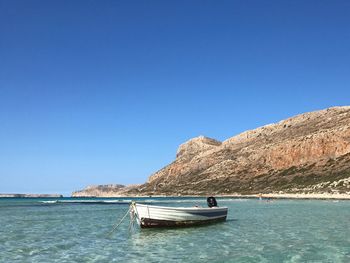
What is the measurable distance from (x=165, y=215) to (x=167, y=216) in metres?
0.27

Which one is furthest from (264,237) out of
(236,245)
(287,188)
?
(287,188)

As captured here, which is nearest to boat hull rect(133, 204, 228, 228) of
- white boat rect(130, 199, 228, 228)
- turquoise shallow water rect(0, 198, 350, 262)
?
white boat rect(130, 199, 228, 228)

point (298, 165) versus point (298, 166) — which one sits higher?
point (298, 165)

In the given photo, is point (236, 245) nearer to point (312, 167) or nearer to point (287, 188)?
point (287, 188)

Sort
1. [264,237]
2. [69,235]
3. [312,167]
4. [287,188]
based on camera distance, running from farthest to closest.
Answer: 1. [312,167]
2. [287,188]
3. [69,235]
4. [264,237]

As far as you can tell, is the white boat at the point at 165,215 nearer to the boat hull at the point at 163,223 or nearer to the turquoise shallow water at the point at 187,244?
the boat hull at the point at 163,223

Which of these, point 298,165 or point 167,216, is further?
point 298,165

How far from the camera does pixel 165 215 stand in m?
38.1

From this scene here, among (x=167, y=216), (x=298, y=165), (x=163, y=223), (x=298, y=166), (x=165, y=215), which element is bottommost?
(x=163, y=223)

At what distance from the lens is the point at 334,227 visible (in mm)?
38312

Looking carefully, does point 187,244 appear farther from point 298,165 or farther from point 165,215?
point 298,165

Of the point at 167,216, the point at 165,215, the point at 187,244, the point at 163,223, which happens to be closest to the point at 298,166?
the point at 167,216

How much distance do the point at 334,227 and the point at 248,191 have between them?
126 metres

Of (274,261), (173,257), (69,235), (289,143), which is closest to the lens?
(274,261)
